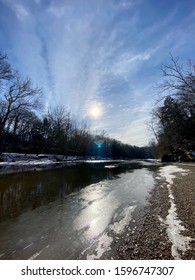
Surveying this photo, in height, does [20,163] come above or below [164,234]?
above

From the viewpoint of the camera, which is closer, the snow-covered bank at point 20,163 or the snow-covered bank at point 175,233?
the snow-covered bank at point 175,233

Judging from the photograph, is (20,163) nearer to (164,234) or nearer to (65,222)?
(65,222)

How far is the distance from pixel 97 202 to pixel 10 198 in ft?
15.1

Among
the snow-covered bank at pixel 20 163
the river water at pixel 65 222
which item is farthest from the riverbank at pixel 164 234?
the snow-covered bank at pixel 20 163

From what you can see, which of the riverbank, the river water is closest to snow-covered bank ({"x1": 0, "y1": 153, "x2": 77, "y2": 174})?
the river water

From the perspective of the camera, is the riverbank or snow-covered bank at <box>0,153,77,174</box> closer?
the riverbank

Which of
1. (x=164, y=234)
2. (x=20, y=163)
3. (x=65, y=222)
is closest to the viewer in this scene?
(x=164, y=234)

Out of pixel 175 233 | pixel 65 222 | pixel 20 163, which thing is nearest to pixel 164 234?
pixel 175 233

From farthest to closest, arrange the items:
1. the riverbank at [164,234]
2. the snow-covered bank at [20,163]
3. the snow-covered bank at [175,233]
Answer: the snow-covered bank at [20,163] → the snow-covered bank at [175,233] → the riverbank at [164,234]

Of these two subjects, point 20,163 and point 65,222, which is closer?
point 65,222

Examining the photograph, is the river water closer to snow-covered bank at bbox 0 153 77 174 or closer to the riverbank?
the riverbank

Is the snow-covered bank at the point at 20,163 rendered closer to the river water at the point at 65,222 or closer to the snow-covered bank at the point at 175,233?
the river water at the point at 65,222

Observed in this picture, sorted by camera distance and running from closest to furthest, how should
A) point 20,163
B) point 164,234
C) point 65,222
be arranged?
1. point 164,234
2. point 65,222
3. point 20,163

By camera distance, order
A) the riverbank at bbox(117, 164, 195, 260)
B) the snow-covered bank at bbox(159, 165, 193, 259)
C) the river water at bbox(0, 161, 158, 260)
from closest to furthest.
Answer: the riverbank at bbox(117, 164, 195, 260)
the snow-covered bank at bbox(159, 165, 193, 259)
the river water at bbox(0, 161, 158, 260)
